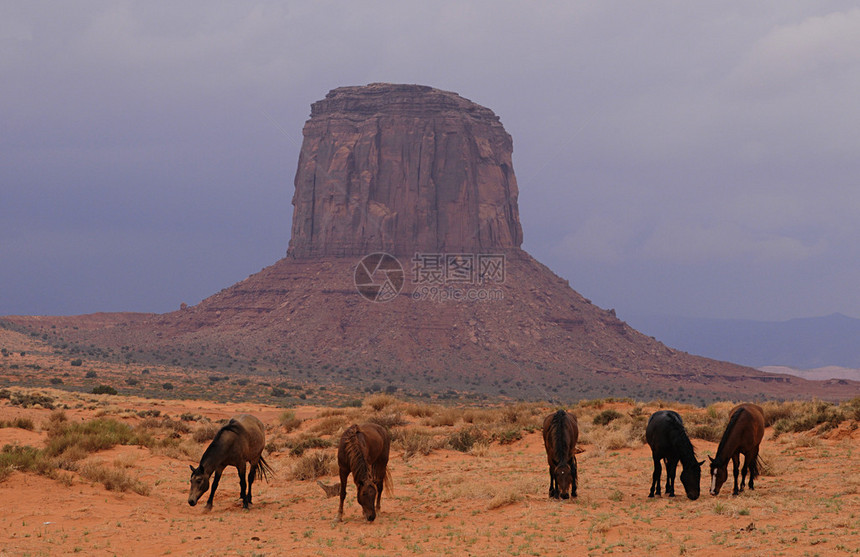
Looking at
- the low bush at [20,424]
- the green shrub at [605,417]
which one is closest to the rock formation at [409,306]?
the green shrub at [605,417]

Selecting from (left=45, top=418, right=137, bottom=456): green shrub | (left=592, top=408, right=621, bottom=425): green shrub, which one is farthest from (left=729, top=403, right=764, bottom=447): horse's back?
(left=45, top=418, right=137, bottom=456): green shrub

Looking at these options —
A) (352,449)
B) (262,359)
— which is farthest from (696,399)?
(352,449)

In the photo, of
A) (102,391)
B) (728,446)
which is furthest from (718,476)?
(102,391)

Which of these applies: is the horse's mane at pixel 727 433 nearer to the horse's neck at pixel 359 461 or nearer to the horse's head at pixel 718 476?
the horse's head at pixel 718 476

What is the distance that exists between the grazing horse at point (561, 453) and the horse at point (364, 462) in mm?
3116

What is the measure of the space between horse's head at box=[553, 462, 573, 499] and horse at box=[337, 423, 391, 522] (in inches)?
127

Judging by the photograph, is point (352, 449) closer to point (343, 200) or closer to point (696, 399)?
point (696, 399)

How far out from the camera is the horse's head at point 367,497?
13680 millimetres

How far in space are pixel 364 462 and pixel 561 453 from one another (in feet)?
12.0

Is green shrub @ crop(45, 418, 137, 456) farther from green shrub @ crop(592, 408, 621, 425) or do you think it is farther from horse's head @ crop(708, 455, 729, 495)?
green shrub @ crop(592, 408, 621, 425)

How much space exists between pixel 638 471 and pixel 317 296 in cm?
8199

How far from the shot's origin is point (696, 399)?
3108 inches

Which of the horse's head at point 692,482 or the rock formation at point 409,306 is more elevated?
the rock formation at point 409,306

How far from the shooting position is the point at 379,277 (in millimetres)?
101000
